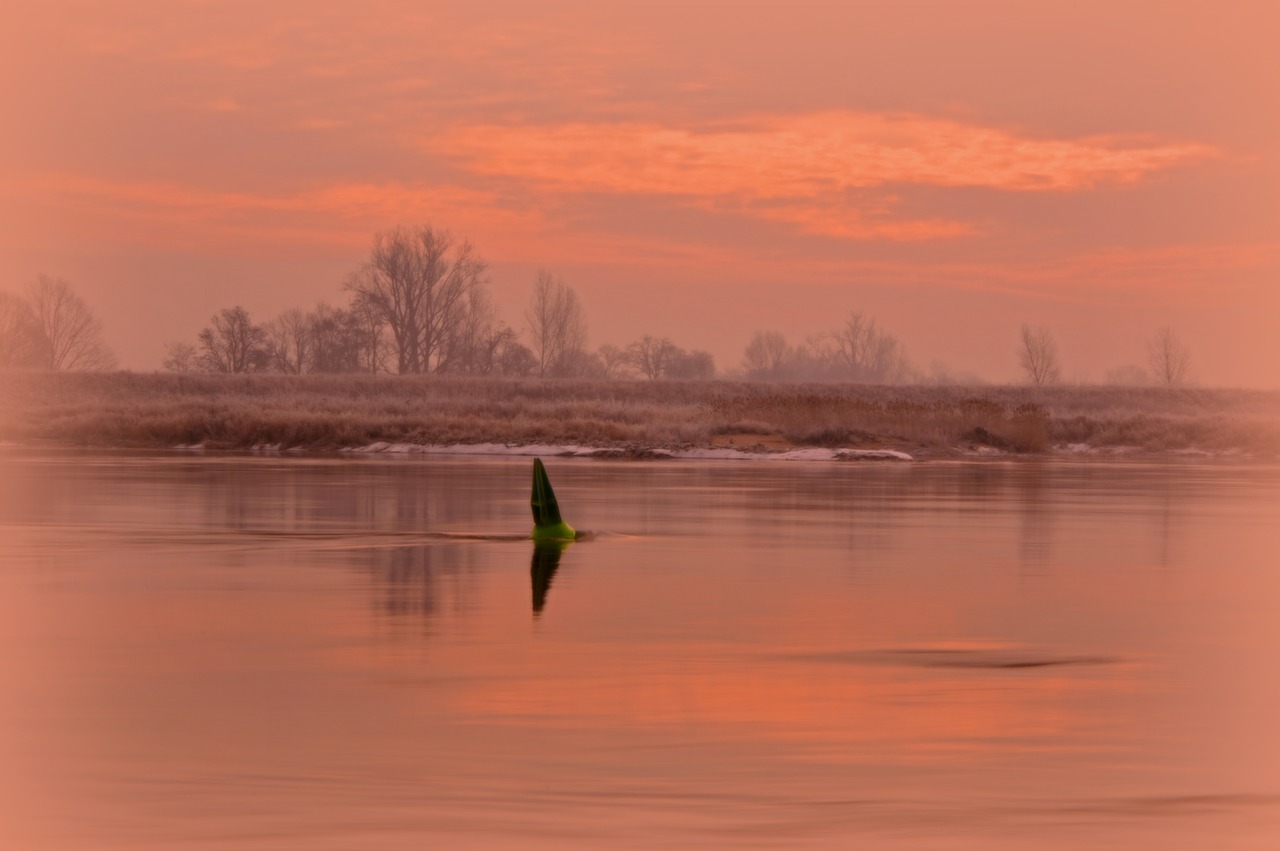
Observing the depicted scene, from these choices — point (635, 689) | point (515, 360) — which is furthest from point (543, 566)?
point (515, 360)

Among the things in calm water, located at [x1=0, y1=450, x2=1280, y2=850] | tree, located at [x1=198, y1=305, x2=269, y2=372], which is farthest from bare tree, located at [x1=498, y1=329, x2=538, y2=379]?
calm water, located at [x1=0, y1=450, x2=1280, y2=850]

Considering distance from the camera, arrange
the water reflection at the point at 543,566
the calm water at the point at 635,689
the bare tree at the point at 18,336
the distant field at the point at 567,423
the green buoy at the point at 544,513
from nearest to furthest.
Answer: the calm water at the point at 635,689
the water reflection at the point at 543,566
the green buoy at the point at 544,513
the distant field at the point at 567,423
the bare tree at the point at 18,336

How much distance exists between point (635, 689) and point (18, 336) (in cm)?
11907

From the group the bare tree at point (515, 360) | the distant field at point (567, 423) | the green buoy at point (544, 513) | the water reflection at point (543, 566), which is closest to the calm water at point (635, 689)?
the water reflection at point (543, 566)

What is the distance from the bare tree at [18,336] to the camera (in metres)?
117

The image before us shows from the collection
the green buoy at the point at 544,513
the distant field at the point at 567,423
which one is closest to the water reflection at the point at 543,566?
the green buoy at the point at 544,513

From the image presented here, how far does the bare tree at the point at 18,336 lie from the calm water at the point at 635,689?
341ft

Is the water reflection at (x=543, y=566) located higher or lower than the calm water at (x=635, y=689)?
higher

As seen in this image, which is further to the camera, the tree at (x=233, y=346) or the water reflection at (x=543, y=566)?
the tree at (x=233, y=346)

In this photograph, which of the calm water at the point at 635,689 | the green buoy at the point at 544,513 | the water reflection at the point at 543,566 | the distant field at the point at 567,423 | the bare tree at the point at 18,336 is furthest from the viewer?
the bare tree at the point at 18,336

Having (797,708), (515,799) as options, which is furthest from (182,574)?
(515,799)

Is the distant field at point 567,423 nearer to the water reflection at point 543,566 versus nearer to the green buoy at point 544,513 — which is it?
the green buoy at point 544,513

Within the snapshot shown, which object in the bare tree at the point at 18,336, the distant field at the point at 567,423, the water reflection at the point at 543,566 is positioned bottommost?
the water reflection at the point at 543,566

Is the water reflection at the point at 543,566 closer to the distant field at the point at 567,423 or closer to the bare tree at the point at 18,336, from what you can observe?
the distant field at the point at 567,423
